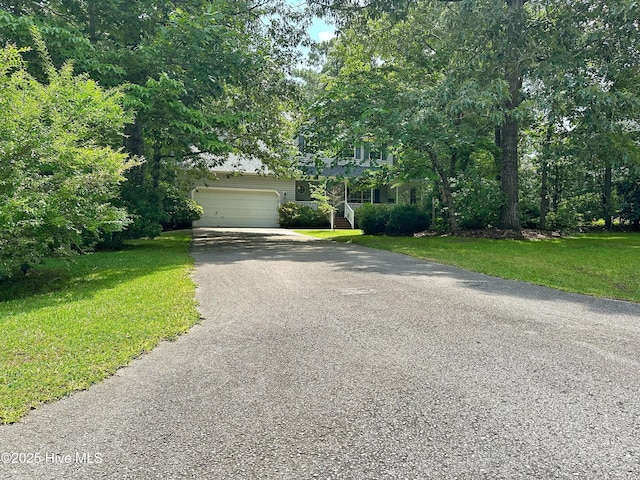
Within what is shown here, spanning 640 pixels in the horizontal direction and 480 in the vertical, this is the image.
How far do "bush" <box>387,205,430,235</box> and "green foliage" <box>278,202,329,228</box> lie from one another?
8.77 metres

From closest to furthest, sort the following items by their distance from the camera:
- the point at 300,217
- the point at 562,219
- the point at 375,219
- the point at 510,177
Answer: the point at 510,177 < the point at 375,219 < the point at 562,219 < the point at 300,217

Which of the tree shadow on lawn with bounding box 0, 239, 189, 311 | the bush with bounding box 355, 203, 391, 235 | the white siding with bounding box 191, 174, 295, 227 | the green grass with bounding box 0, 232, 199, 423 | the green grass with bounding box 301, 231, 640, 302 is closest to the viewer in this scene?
the green grass with bounding box 0, 232, 199, 423

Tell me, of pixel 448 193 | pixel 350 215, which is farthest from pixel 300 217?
pixel 448 193

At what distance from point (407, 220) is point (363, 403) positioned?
15.6 meters

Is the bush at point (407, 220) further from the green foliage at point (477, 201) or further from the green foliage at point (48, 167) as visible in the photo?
the green foliage at point (48, 167)

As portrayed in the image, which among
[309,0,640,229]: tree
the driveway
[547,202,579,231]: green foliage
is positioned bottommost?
the driveway

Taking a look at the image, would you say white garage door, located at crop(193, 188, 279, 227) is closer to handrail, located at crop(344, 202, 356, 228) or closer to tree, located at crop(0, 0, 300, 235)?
handrail, located at crop(344, 202, 356, 228)

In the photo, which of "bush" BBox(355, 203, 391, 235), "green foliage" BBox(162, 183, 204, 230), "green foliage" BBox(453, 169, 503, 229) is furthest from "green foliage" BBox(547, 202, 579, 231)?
"green foliage" BBox(162, 183, 204, 230)

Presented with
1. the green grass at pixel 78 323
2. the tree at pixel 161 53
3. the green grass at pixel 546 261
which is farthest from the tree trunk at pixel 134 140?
the green grass at pixel 546 261

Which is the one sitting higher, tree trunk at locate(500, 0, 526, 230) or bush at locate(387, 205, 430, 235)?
tree trunk at locate(500, 0, 526, 230)

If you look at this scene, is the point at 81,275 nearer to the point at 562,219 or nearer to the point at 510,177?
the point at 510,177

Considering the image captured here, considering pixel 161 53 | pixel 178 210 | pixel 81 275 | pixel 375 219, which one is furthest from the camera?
pixel 178 210

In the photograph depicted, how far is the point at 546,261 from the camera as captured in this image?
9828mm

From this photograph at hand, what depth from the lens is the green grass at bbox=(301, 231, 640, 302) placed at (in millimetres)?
7404
